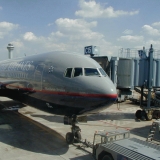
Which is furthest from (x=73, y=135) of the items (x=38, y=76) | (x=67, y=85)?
(x=38, y=76)

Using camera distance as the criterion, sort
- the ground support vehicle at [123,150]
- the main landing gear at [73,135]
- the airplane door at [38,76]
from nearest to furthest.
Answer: the ground support vehicle at [123,150] < the main landing gear at [73,135] < the airplane door at [38,76]

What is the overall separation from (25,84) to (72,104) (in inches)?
205

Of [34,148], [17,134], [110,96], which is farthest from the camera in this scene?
[17,134]

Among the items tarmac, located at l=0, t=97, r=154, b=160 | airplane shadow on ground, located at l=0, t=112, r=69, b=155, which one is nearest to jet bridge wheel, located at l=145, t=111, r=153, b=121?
tarmac, located at l=0, t=97, r=154, b=160

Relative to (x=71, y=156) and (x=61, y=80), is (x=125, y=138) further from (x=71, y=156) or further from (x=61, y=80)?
(x=61, y=80)

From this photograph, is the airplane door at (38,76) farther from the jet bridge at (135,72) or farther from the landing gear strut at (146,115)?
the landing gear strut at (146,115)

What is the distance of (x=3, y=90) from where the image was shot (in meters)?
19.1

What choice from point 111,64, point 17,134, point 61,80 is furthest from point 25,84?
point 111,64

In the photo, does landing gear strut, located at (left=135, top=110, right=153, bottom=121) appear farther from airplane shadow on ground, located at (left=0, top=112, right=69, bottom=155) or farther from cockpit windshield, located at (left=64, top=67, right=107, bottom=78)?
cockpit windshield, located at (left=64, top=67, right=107, bottom=78)

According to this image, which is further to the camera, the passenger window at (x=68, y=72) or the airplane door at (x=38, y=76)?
the airplane door at (x=38, y=76)

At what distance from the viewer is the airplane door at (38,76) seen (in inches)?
533

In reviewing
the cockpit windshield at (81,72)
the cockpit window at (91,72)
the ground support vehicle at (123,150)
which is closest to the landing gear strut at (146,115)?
the ground support vehicle at (123,150)

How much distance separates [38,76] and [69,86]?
3.19m

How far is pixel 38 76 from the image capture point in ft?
45.4
